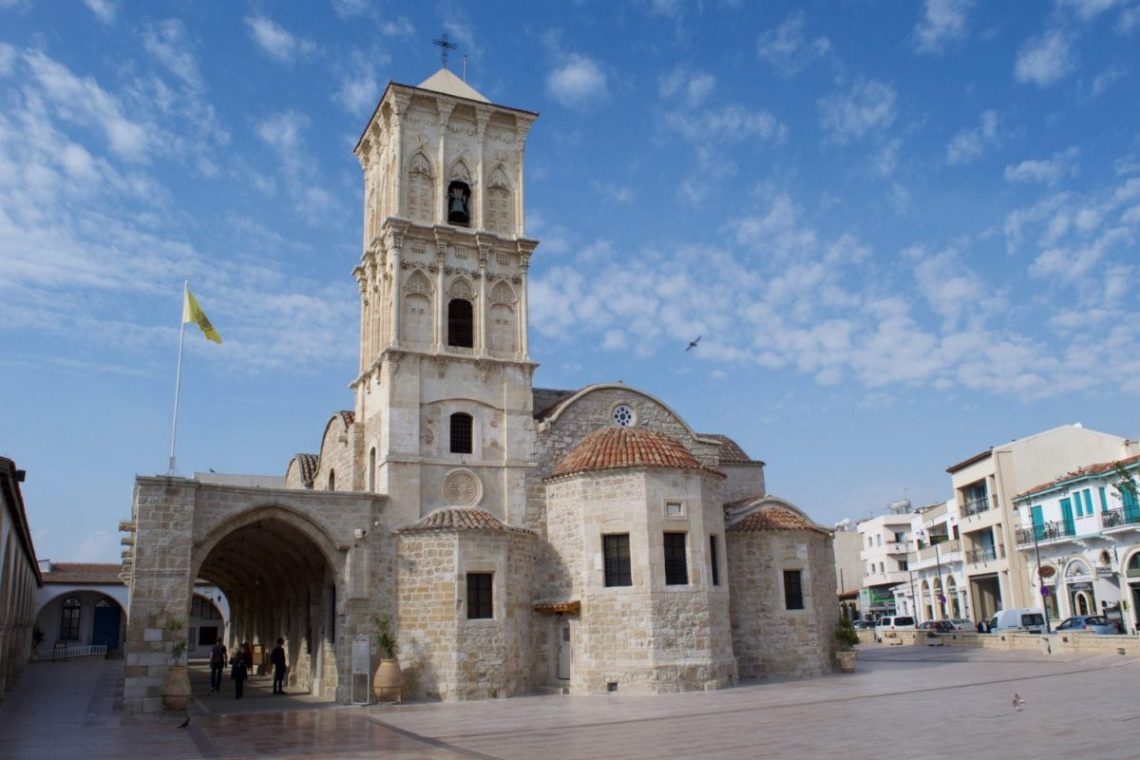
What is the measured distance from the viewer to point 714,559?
2303cm

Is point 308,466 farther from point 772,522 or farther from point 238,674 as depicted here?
point 772,522

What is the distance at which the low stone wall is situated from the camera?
26000 mm

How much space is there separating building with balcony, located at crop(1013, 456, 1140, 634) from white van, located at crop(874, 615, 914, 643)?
6446 millimetres

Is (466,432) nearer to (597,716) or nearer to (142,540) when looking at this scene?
(142,540)

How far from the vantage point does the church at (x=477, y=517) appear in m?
21.1

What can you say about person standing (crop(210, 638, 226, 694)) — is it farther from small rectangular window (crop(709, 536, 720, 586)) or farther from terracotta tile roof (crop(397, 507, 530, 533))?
small rectangular window (crop(709, 536, 720, 586))

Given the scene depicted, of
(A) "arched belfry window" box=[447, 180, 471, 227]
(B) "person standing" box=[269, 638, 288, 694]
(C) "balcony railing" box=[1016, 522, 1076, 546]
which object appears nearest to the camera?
(B) "person standing" box=[269, 638, 288, 694]

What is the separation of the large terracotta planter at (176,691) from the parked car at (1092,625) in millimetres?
28317

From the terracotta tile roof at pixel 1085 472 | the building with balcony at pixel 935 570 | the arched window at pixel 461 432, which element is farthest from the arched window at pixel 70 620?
the terracotta tile roof at pixel 1085 472

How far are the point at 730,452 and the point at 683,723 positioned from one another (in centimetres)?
1553

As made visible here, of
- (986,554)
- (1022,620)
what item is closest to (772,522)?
(1022,620)

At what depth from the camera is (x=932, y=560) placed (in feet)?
174

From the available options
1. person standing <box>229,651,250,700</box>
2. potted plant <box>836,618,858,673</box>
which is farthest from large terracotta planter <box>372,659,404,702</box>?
potted plant <box>836,618,858,673</box>

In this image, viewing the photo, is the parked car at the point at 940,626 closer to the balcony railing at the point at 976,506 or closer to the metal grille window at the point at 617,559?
the balcony railing at the point at 976,506
